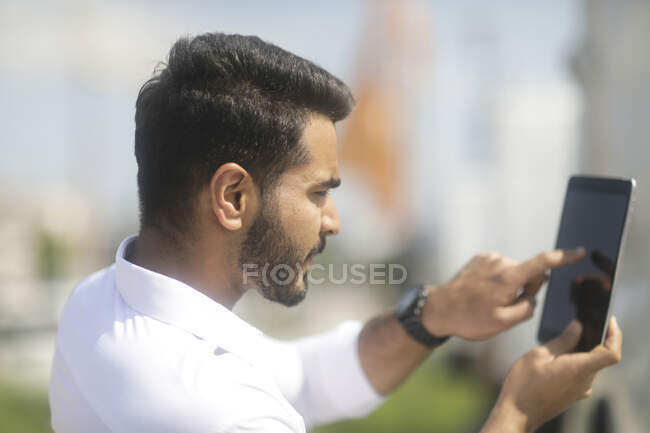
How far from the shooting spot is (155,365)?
1363 millimetres

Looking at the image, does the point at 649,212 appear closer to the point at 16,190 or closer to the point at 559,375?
the point at 559,375

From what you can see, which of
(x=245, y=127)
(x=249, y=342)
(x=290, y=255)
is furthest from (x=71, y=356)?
(x=245, y=127)

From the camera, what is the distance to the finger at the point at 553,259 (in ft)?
6.09

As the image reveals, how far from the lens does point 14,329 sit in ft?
30.7

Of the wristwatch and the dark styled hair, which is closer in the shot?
the dark styled hair

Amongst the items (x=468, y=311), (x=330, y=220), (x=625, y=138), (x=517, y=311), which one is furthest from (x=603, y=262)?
(x=625, y=138)

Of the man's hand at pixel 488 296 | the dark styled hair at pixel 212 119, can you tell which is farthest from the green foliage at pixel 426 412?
the dark styled hair at pixel 212 119

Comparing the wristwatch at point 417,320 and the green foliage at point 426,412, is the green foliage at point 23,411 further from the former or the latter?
the wristwatch at point 417,320

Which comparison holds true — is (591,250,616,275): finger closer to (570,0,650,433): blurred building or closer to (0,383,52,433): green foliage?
(570,0,650,433): blurred building

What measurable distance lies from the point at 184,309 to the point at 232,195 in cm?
30

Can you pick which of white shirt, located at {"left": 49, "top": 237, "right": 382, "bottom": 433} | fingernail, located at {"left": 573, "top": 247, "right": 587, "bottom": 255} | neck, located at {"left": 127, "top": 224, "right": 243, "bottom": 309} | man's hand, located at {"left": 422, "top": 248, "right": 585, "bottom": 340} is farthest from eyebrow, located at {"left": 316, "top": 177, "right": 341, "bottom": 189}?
fingernail, located at {"left": 573, "top": 247, "right": 587, "bottom": 255}

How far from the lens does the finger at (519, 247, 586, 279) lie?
186cm

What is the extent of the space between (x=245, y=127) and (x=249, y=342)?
52 cm

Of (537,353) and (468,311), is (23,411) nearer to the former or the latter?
(468,311)
